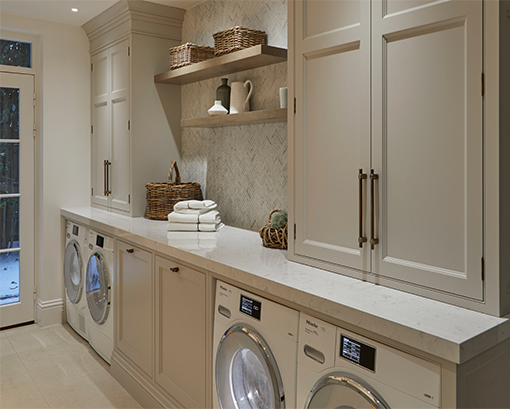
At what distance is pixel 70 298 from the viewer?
3.65 metres

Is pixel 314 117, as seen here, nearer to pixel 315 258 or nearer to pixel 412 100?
pixel 412 100

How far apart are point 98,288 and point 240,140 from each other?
1426mm

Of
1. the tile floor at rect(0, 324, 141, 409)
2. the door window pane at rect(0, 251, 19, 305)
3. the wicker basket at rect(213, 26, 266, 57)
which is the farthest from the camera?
the door window pane at rect(0, 251, 19, 305)

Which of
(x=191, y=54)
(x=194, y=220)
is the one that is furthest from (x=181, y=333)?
(x=191, y=54)

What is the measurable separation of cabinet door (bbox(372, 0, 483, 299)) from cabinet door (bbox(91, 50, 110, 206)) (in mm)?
2668

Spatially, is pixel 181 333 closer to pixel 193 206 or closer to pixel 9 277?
pixel 193 206

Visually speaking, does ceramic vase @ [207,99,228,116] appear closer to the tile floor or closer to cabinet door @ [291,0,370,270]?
cabinet door @ [291,0,370,270]

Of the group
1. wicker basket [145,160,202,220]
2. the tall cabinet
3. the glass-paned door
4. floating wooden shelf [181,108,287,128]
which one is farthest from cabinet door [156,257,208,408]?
the glass-paned door

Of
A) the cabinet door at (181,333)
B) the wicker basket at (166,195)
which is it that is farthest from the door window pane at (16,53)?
the cabinet door at (181,333)

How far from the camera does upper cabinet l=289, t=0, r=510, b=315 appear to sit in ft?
4.37

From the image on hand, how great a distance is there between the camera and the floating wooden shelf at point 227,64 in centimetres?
A: 244

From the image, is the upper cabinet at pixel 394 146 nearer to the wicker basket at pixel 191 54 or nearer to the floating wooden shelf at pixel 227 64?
the floating wooden shelf at pixel 227 64

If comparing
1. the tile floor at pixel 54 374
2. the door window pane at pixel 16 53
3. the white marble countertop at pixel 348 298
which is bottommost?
the tile floor at pixel 54 374

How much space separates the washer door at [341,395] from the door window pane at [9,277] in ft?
10.3
